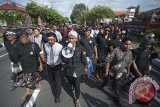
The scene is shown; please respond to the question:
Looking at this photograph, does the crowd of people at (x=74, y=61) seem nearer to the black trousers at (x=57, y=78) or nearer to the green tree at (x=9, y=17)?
the black trousers at (x=57, y=78)

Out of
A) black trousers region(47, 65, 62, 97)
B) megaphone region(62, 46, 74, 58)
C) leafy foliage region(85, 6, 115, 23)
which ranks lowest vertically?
leafy foliage region(85, 6, 115, 23)

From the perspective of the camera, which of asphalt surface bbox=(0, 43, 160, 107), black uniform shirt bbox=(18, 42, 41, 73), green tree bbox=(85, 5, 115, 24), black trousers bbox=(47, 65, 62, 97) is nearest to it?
asphalt surface bbox=(0, 43, 160, 107)

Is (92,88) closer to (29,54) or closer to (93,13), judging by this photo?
(29,54)

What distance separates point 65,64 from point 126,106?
5.90ft

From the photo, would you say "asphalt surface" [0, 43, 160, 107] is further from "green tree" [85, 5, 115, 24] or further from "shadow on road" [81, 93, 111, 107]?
"green tree" [85, 5, 115, 24]

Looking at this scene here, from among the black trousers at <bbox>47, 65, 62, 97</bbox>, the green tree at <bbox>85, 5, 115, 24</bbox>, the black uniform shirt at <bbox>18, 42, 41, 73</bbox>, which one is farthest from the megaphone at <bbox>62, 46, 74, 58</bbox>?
the green tree at <bbox>85, 5, 115, 24</bbox>

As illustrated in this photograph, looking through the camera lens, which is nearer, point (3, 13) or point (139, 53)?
point (139, 53)

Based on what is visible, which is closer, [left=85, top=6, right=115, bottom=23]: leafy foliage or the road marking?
the road marking

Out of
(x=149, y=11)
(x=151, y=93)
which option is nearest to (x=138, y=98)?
(x=151, y=93)

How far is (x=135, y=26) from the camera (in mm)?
26875

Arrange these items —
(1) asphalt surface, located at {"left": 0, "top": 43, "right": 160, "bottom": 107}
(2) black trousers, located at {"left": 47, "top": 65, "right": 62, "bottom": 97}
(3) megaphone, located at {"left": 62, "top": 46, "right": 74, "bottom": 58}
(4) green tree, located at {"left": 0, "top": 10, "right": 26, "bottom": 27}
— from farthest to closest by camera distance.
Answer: (4) green tree, located at {"left": 0, "top": 10, "right": 26, "bottom": 27} < (2) black trousers, located at {"left": 47, "top": 65, "right": 62, "bottom": 97} < (1) asphalt surface, located at {"left": 0, "top": 43, "right": 160, "bottom": 107} < (3) megaphone, located at {"left": 62, "top": 46, "right": 74, "bottom": 58}

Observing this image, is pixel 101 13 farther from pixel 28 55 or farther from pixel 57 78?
pixel 57 78

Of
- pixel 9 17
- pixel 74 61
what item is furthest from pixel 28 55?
pixel 9 17

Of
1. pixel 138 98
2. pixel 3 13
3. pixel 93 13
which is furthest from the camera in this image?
pixel 93 13
